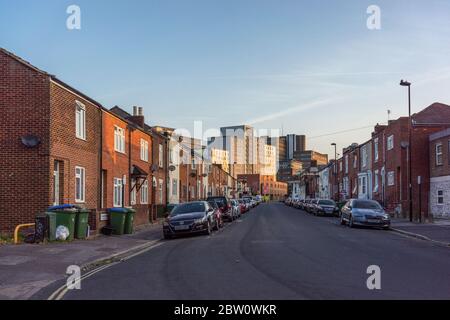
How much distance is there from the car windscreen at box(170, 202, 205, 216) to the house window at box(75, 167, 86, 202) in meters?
3.83

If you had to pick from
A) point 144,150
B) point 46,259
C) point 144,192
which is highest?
point 144,150

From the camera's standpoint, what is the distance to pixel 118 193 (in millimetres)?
28484

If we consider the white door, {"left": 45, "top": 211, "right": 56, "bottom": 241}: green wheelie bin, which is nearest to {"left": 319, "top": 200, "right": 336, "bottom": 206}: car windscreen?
the white door

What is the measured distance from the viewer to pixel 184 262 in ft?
43.4

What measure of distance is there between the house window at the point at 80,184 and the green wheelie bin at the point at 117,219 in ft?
4.41

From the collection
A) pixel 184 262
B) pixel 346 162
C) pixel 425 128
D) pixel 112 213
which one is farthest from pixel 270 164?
pixel 184 262

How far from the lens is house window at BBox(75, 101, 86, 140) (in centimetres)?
2248

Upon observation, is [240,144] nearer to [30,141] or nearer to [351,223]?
[351,223]

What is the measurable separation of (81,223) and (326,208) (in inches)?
1124

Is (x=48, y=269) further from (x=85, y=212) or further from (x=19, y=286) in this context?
(x=85, y=212)

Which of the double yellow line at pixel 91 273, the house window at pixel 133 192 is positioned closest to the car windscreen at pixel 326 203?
the house window at pixel 133 192

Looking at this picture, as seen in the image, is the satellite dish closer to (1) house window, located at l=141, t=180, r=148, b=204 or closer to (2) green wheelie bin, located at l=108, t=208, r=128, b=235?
(2) green wheelie bin, located at l=108, t=208, r=128, b=235

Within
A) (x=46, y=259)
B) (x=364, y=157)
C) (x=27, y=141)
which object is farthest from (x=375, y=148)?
(x=46, y=259)

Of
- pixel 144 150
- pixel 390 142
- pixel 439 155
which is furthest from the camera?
pixel 390 142
